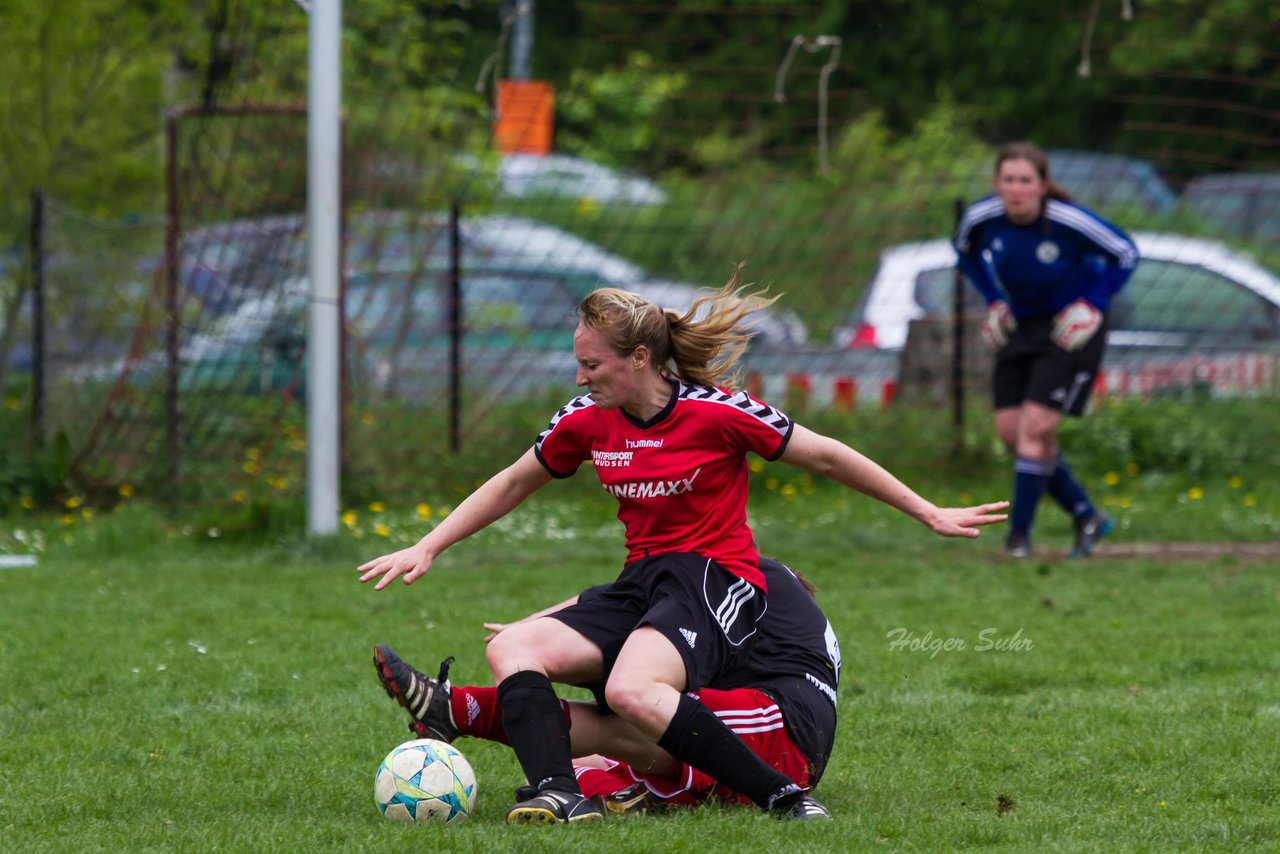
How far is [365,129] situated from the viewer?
1100 cm

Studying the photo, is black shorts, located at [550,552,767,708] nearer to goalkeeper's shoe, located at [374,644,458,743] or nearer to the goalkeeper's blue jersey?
goalkeeper's shoe, located at [374,644,458,743]

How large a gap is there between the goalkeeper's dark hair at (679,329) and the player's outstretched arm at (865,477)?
31 centimetres

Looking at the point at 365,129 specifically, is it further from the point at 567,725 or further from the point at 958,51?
the point at 567,725

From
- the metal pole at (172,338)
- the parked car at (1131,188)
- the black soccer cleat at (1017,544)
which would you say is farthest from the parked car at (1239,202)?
the metal pole at (172,338)

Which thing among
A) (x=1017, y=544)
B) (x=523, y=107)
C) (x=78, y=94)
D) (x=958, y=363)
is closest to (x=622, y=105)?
(x=523, y=107)

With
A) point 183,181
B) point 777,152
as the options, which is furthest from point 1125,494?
point 183,181

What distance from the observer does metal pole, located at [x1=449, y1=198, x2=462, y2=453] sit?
10727 millimetres

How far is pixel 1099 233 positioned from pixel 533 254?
4988 mm

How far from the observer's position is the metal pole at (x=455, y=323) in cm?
1073

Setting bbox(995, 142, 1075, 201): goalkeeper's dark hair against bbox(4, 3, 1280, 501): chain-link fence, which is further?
bbox(4, 3, 1280, 501): chain-link fence

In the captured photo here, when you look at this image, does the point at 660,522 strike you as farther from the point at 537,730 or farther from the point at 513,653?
the point at 537,730

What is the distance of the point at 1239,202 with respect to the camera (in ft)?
42.1

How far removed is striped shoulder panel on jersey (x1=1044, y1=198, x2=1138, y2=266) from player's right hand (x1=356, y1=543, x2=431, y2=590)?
15.3 ft

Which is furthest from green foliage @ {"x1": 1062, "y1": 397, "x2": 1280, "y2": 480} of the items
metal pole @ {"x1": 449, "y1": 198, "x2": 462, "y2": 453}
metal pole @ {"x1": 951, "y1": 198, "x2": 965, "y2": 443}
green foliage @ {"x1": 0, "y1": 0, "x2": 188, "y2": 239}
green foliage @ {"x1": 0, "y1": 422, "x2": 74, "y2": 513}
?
green foliage @ {"x1": 0, "y1": 0, "x2": 188, "y2": 239}
